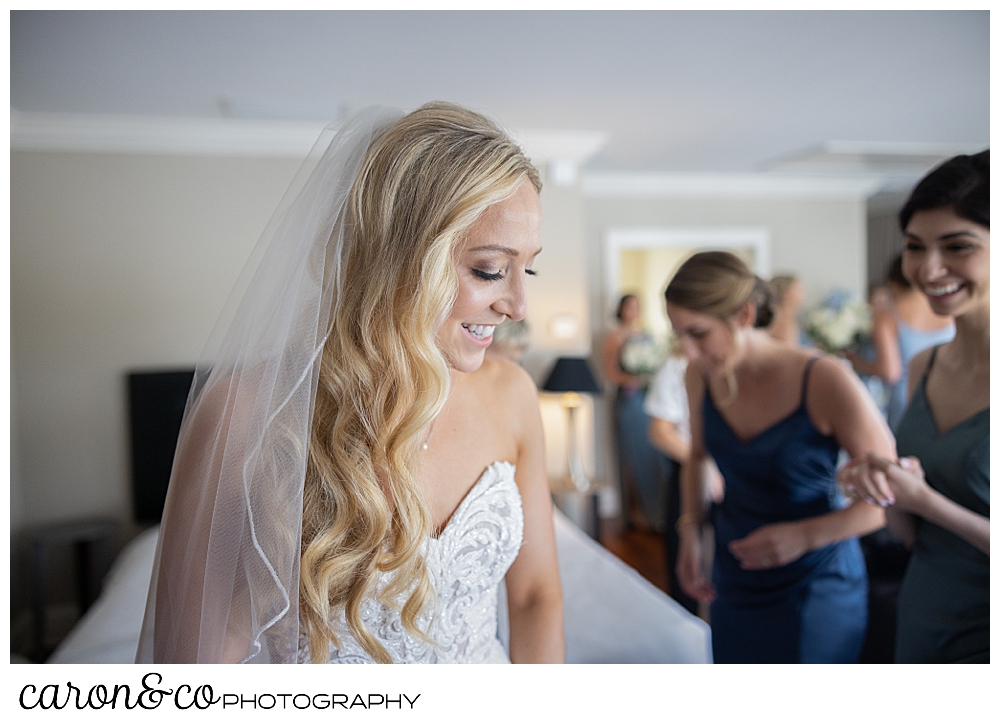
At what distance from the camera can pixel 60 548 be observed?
2.34 meters

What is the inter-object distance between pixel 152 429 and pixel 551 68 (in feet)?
6.18

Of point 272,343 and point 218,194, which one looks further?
point 218,194

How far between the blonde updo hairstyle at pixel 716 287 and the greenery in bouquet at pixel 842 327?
4.46 ft

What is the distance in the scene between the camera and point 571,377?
251cm

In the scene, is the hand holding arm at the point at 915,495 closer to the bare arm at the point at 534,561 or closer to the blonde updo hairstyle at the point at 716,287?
the blonde updo hairstyle at the point at 716,287

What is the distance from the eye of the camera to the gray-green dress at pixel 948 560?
104 centimetres

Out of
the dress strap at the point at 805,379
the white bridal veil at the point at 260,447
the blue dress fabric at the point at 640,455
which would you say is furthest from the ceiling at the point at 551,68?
the blue dress fabric at the point at 640,455

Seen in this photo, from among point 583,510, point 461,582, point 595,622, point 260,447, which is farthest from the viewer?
point 583,510

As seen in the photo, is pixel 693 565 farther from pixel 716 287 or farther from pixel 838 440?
pixel 716 287

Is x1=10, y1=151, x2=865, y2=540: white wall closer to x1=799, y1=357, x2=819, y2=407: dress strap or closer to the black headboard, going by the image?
the black headboard

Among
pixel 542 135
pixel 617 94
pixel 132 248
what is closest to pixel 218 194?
pixel 132 248

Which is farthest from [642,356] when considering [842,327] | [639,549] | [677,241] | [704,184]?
[639,549]
